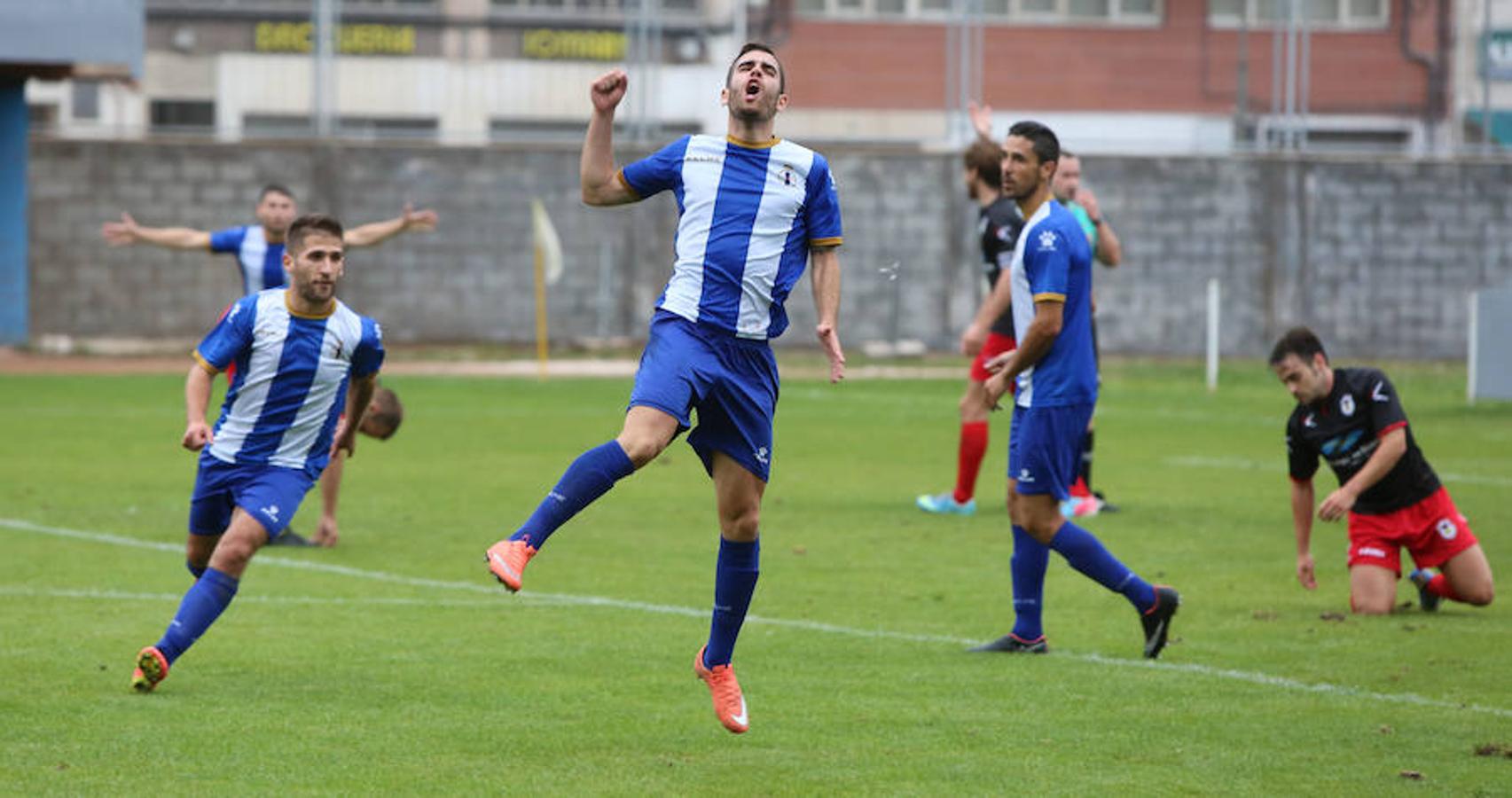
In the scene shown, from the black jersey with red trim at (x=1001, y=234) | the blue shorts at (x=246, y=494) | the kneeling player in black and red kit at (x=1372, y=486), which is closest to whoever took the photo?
the blue shorts at (x=246, y=494)

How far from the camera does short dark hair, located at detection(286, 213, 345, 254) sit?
8641 mm

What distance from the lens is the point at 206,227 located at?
33.5 m

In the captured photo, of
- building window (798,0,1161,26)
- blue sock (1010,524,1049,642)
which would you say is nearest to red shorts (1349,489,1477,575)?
blue sock (1010,524,1049,642)

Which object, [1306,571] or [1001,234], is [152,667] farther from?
[1001,234]

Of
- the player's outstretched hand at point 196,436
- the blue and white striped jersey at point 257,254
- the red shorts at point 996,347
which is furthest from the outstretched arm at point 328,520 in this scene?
the player's outstretched hand at point 196,436

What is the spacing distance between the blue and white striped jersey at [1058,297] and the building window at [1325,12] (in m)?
35.4

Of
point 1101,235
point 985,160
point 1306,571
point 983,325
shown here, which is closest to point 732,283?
point 1306,571

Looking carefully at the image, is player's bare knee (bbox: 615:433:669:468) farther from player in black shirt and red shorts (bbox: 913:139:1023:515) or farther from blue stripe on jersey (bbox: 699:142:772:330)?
player in black shirt and red shorts (bbox: 913:139:1023:515)

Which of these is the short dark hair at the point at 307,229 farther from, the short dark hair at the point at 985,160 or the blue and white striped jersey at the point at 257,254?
the blue and white striped jersey at the point at 257,254

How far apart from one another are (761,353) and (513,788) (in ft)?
5.92

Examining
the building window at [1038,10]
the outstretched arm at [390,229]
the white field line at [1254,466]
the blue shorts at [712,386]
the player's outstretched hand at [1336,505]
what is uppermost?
the building window at [1038,10]

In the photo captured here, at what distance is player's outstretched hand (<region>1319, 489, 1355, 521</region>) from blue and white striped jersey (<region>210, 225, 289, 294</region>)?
22.9ft

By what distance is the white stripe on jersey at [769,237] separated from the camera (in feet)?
24.9

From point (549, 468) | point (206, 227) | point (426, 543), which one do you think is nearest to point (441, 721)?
point (426, 543)
